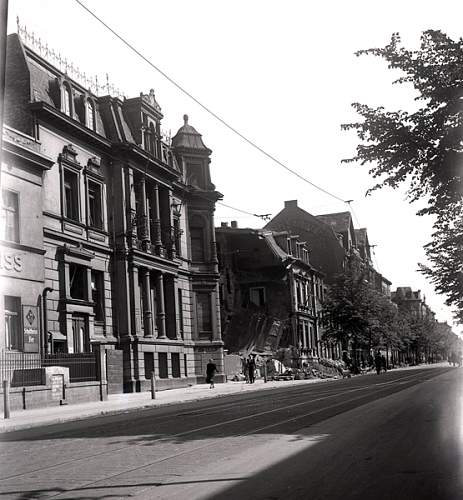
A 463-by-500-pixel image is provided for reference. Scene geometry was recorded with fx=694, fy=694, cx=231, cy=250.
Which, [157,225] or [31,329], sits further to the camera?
[157,225]

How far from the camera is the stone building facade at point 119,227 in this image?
28500 millimetres

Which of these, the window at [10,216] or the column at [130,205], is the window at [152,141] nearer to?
the column at [130,205]

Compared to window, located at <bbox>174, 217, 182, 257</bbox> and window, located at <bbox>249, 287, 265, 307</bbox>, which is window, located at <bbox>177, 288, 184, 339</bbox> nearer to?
window, located at <bbox>174, 217, 182, 257</bbox>

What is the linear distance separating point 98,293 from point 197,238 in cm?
1212

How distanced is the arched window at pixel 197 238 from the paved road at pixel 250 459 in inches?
1120

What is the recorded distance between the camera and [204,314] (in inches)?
1668

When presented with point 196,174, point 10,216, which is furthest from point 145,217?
point 10,216

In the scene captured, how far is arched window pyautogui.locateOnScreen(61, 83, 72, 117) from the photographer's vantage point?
30717 mm

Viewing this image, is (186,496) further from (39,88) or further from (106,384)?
(39,88)

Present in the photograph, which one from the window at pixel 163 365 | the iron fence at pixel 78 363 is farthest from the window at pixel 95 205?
the iron fence at pixel 78 363

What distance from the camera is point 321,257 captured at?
80.6 m

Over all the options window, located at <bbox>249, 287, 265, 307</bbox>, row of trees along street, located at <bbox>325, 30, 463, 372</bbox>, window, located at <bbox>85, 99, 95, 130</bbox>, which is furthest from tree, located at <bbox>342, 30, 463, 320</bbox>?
window, located at <bbox>249, 287, 265, 307</bbox>

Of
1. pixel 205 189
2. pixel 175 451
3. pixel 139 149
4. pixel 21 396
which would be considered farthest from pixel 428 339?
pixel 175 451

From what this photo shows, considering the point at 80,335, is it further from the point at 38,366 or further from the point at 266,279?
the point at 266,279
